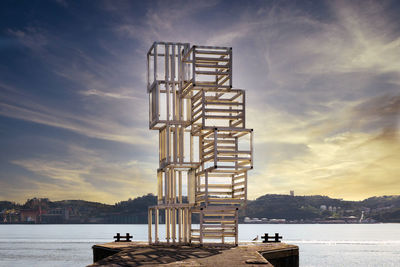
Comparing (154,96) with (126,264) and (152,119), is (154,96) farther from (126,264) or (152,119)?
(126,264)

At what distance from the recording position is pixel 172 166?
84.1ft

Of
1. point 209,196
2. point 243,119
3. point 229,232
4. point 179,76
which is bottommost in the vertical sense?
point 229,232

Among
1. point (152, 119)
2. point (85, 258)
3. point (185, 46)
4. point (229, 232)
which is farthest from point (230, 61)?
point (85, 258)

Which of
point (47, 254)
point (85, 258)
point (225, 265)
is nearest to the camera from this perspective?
point (225, 265)

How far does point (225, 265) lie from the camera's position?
14.5 m

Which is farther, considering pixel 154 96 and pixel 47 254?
pixel 47 254

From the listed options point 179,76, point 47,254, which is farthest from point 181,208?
point 47,254

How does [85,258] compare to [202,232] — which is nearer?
[202,232]

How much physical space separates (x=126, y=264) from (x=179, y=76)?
43.3 feet

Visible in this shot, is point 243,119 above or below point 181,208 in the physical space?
above

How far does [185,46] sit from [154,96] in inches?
112

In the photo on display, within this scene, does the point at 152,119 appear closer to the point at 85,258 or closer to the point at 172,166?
the point at 172,166

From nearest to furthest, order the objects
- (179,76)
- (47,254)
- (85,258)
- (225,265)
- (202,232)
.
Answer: (225,265) → (202,232) → (179,76) → (85,258) → (47,254)

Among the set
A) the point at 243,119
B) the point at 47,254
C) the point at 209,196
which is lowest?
A: the point at 47,254
